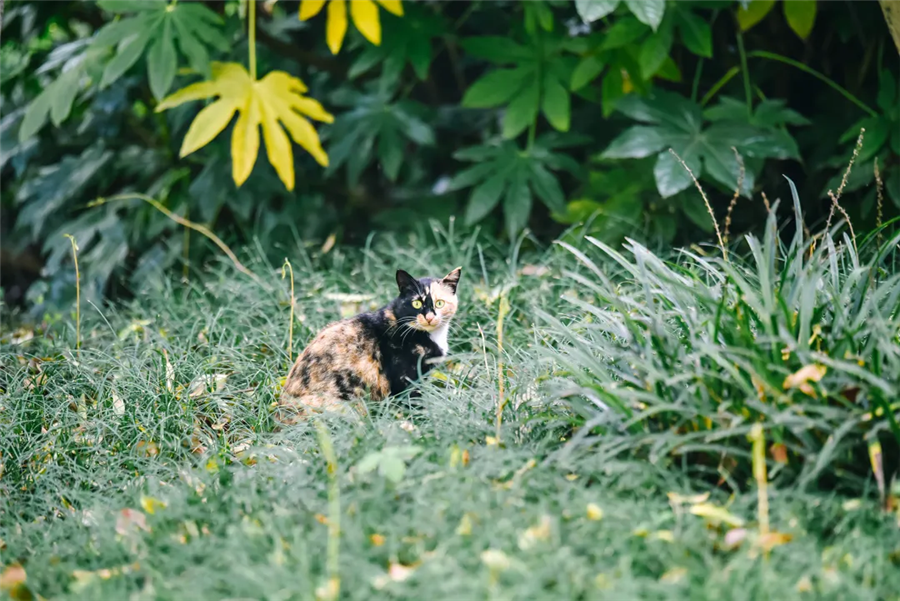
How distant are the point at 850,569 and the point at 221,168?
3.57m

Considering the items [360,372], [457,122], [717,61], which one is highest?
[717,61]

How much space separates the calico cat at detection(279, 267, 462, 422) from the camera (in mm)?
2703

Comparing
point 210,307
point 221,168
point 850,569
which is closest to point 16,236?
point 221,168

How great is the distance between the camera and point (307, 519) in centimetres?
198

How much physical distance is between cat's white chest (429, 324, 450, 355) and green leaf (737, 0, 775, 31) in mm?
1828

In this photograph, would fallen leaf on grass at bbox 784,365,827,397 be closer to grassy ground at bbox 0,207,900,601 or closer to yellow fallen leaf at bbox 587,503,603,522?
grassy ground at bbox 0,207,900,601

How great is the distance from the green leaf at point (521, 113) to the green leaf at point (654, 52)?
0.51 metres

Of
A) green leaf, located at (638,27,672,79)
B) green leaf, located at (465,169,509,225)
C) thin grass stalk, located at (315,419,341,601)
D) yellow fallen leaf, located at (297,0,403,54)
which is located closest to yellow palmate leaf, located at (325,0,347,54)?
yellow fallen leaf, located at (297,0,403,54)

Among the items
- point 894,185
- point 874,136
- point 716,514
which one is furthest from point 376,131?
point 716,514

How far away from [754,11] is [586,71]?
0.70m

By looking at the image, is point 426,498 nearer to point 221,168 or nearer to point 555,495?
point 555,495

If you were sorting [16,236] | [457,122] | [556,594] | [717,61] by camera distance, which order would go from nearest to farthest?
1. [556,594]
2. [717,61]
3. [457,122]
4. [16,236]

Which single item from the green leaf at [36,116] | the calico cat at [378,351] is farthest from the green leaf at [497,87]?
the green leaf at [36,116]

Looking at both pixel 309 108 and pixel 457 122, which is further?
pixel 457 122
